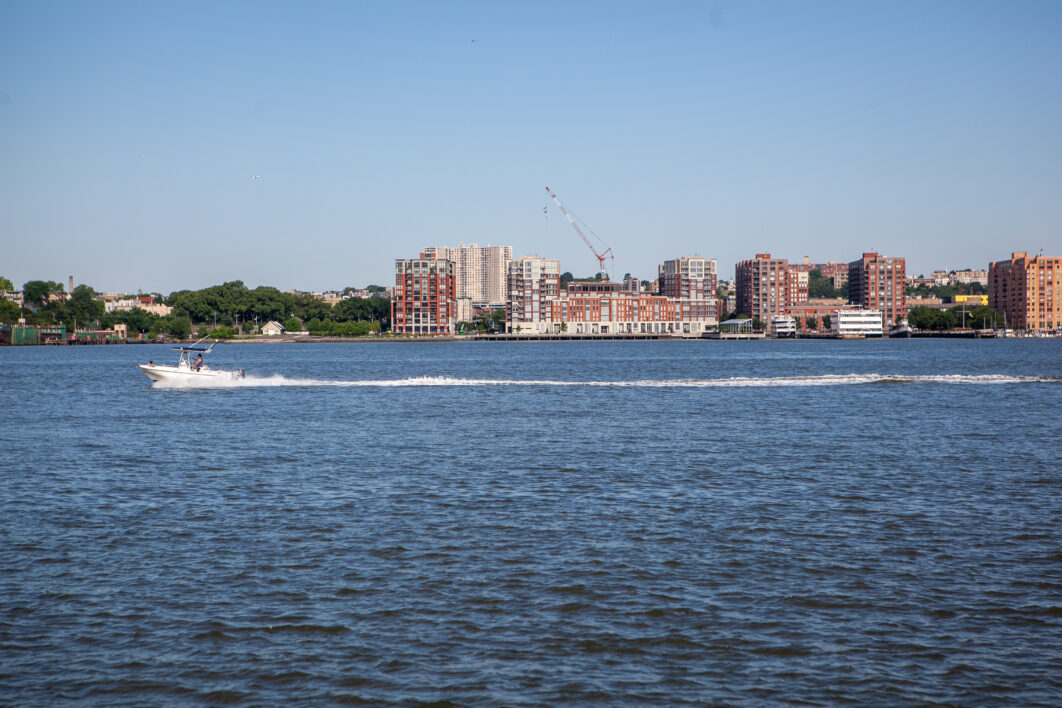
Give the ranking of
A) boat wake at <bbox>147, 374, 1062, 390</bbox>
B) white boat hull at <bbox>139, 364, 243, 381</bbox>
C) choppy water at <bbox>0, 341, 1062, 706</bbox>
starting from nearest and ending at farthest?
choppy water at <bbox>0, 341, 1062, 706</bbox> → white boat hull at <bbox>139, 364, 243, 381</bbox> → boat wake at <bbox>147, 374, 1062, 390</bbox>

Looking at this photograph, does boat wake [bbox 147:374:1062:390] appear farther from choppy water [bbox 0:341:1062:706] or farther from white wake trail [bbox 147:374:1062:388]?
choppy water [bbox 0:341:1062:706]

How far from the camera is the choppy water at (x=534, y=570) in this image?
11.6m

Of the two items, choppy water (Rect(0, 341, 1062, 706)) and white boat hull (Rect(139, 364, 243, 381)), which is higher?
white boat hull (Rect(139, 364, 243, 381))

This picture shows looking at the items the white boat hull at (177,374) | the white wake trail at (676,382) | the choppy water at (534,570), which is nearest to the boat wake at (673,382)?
the white wake trail at (676,382)

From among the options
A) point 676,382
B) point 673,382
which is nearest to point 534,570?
point 676,382

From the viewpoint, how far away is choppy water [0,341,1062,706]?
11.6 meters

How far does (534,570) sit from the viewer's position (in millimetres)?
16031

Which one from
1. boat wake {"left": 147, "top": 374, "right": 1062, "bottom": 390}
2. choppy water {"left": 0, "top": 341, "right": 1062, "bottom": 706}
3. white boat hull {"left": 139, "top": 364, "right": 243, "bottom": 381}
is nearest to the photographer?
choppy water {"left": 0, "top": 341, "right": 1062, "bottom": 706}

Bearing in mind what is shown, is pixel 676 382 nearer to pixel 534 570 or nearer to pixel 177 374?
pixel 177 374

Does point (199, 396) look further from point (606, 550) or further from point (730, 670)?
point (730, 670)

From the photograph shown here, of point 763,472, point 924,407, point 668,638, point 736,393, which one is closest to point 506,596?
point 668,638

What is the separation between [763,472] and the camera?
2614cm

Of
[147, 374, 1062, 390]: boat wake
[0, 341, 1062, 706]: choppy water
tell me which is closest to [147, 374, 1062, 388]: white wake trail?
[147, 374, 1062, 390]: boat wake

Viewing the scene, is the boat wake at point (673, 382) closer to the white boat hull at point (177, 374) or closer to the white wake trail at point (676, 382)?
the white wake trail at point (676, 382)
